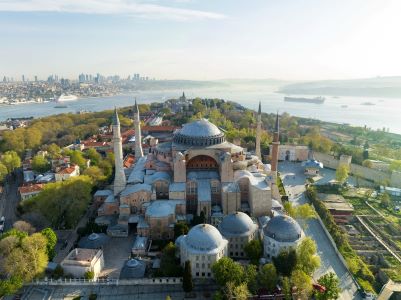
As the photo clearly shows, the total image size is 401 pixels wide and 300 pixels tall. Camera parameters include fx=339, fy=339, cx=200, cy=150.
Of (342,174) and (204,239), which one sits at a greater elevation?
(204,239)

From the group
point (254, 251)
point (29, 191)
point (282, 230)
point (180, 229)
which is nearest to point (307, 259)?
point (282, 230)

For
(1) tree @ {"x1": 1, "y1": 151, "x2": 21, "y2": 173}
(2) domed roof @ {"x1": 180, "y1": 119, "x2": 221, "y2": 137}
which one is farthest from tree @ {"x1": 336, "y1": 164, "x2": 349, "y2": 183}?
(1) tree @ {"x1": 1, "y1": 151, "x2": 21, "y2": 173}

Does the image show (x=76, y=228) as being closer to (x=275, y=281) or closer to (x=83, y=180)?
(x=83, y=180)

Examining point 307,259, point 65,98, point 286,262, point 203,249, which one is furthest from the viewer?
point 65,98

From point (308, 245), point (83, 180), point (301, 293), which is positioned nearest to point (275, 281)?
point (301, 293)

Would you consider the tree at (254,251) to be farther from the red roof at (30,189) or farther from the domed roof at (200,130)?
the red roof at (30,189)

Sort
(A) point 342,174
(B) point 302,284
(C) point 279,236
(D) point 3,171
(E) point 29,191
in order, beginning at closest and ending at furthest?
(B) point 302,284 < (C) point 279,236 < (E) point 29,191 < (A) point 342,174 < (D) point 3,171

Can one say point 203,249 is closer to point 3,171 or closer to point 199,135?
point 199,135

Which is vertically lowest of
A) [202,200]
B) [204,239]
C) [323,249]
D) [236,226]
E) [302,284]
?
[323,249]
